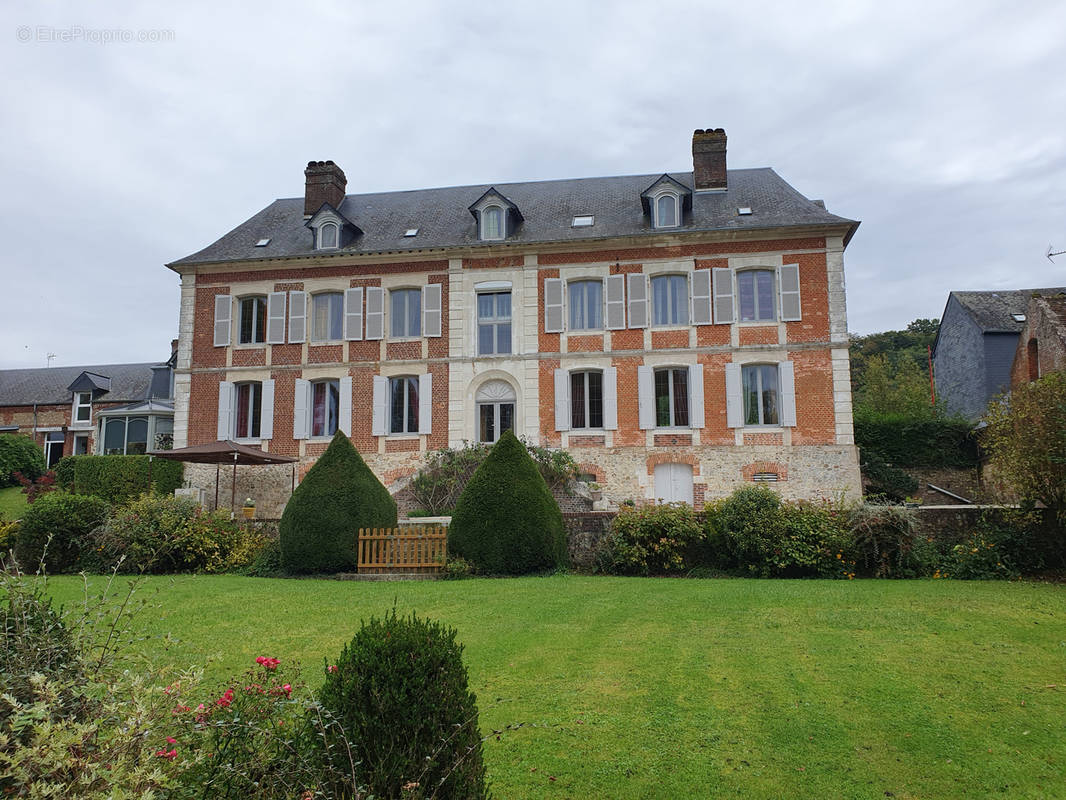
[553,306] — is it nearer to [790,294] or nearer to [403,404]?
[403,404]

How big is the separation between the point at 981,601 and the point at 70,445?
36.2 meters

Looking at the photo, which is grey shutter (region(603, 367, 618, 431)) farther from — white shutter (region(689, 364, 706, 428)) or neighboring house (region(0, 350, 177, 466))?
neighboring house (region(0, 350, 177, 466))

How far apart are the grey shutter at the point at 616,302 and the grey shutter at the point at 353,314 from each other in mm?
6772

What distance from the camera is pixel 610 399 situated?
1872 centimetres

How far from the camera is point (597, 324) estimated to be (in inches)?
760

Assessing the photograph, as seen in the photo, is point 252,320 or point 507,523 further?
point 252,320

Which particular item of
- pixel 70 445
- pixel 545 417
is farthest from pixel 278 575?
pixel 70 445

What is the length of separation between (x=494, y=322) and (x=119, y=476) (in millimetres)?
10292

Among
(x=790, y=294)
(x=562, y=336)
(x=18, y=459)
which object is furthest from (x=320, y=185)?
(x=18, y=459)

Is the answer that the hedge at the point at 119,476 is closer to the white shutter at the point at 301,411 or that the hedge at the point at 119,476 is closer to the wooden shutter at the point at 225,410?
the wooden shutter at the point at 225,410

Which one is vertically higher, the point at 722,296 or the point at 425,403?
the point at 722,296

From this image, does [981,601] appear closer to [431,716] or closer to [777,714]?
[777,714]

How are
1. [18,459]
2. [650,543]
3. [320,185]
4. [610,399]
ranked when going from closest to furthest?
1. [650,543]
2. [610,399]
3. [320,185]
4. [18,459]

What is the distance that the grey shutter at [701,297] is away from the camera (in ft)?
61.5
